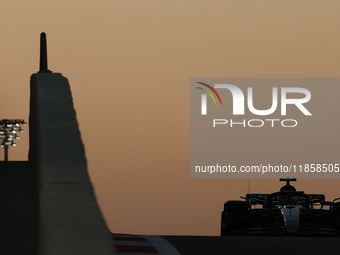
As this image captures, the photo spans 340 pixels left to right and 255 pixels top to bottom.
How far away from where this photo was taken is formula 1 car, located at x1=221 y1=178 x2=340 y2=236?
11289 millimetres

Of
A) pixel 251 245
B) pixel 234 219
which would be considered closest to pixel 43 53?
pixel 251 245

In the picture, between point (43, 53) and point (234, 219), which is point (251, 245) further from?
point (43, 53)

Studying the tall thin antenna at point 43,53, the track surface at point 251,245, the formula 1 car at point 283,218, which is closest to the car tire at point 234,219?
the formula 1 car at point 283,218

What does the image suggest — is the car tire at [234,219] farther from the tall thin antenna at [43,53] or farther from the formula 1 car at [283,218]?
the tall thin antenna at [43,53]

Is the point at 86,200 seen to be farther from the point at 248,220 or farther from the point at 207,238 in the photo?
the point at 248,220

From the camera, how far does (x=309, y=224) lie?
11.5 meters

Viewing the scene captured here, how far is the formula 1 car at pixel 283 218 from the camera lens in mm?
11289

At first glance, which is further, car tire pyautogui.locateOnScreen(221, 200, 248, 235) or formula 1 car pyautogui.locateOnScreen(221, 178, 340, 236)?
car tire pyautogui.locateOnScreen(221, 200, 248, 235)

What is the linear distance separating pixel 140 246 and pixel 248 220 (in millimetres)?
4278

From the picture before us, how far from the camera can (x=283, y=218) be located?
11.4 meters

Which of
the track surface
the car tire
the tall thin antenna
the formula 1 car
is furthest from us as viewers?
the car tire

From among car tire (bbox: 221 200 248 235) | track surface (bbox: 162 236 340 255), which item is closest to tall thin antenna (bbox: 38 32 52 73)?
track surface (bbox: 162 236 340 255)

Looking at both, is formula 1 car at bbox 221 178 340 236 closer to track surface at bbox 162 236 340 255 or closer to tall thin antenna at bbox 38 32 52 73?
track surface at bbox 162 236 340 255

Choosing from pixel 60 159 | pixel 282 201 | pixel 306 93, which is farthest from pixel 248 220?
pixel 306 93
